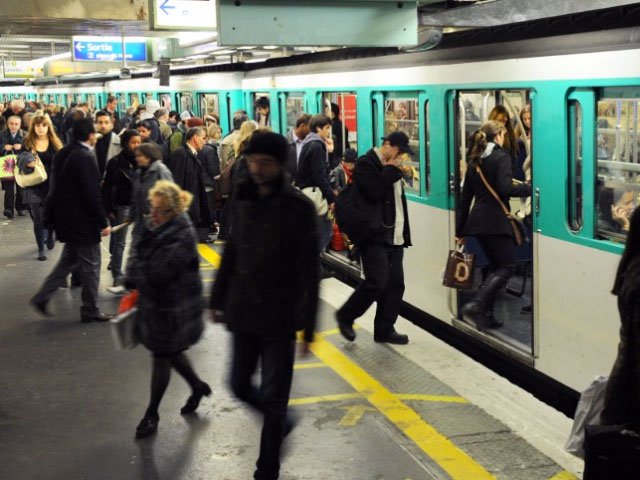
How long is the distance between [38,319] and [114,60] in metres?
Result: 11.8

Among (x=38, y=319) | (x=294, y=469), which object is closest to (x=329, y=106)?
(x=38, y=319)

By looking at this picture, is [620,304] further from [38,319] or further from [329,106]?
[329,106]

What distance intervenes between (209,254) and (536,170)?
19.4 ft

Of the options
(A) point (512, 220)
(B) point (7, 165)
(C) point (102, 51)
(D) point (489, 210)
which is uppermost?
(C) point (102, 51)

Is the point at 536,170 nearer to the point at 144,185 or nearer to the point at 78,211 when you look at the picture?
the point at 144,185

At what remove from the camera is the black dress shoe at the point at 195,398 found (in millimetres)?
5852

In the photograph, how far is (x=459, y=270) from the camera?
760cm

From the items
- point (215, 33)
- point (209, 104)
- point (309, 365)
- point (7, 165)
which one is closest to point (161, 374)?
point (309, 365)

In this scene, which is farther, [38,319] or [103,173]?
[103,173]

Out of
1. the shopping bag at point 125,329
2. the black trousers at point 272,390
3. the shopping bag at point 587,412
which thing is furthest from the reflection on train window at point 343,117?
the shopping bag at point 587,412

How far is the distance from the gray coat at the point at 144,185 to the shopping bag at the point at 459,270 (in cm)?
231

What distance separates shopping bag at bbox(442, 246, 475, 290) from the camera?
24.8 feet

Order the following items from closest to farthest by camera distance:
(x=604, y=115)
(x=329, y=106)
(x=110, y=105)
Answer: (x=604, y=115), (x=329, y=106), (x=110, y=105)

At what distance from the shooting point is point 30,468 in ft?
16.9
